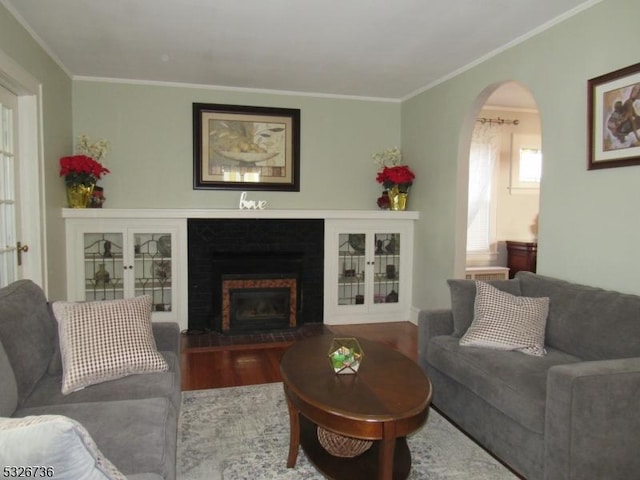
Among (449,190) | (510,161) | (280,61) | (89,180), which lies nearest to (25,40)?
(89,180)

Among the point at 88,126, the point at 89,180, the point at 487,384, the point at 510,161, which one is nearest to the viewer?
the point at 487,384

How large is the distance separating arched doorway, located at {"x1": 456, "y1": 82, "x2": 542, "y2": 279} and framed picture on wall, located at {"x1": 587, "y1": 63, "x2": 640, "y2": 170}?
3.00 m

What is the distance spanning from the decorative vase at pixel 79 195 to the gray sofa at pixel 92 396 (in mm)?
2112

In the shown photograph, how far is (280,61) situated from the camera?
12.8 ft

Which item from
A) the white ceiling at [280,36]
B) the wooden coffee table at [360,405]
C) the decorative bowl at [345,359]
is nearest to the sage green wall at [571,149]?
the white ceiling at [280,36]

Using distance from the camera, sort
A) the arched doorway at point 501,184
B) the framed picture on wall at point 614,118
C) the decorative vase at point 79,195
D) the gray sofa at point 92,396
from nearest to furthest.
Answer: the gray sofa at point 92,396 < the framed picture on wall at point 614,118 < the decorative vase at point 79,195 < the arched doorway at point 501,184

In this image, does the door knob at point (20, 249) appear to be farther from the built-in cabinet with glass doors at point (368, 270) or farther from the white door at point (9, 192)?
the built-in cabinet with glass doors at point (368, 270)

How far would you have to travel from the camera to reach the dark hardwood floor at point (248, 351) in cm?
337

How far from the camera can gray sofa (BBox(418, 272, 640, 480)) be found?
72.4 inches

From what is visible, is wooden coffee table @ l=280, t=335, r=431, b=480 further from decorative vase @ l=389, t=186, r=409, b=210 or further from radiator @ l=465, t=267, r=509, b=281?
radiator @ l=465, t=267, r=509, b=281

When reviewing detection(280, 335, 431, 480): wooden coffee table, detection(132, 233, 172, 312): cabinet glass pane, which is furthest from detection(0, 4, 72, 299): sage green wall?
detection(280, 335, 431, 480): wooden coffee table

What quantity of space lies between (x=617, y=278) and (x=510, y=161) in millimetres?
3653

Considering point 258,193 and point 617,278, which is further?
point 258,193

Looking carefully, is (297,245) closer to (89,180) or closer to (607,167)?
(89,180)
